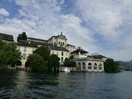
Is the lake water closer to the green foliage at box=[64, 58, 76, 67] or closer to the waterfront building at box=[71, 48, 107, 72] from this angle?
the green foliage at box=[64, 58, 76, 67]

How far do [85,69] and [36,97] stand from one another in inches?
3447

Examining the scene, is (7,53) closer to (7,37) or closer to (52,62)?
(52,62)

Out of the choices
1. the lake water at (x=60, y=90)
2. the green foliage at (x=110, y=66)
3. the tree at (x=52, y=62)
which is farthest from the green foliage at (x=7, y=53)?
the green foliage at (x=110, y=66)

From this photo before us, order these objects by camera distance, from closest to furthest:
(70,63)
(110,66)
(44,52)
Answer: (44,52)
(70,63)
(110,66)

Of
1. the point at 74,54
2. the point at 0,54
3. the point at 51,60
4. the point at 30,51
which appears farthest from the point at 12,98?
the point at 74,54

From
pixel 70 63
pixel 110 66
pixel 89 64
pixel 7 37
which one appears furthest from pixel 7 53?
pixel 110 66

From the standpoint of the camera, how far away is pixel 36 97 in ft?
59.2

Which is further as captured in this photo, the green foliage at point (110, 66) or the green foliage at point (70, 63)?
the green foliage at point (110, 66)

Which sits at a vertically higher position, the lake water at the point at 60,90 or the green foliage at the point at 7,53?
the green foliage at the point at 7,53

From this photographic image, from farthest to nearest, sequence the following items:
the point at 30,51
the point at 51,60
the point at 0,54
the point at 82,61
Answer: the point at 82,61 → the point at 30,51 → the point at 51,60 → the point at 0,54

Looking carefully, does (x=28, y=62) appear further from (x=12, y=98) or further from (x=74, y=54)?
(x=12, y=98)

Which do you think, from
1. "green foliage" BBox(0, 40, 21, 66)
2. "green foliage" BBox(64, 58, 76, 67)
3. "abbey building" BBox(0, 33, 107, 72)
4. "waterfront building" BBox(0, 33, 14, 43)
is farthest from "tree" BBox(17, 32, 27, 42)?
"green foliage" BBox(0, 40, 21, 66)

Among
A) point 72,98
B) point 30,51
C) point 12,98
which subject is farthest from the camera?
point 30,51

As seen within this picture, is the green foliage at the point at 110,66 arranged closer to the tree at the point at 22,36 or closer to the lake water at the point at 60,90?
the tree at the point at 22,36
